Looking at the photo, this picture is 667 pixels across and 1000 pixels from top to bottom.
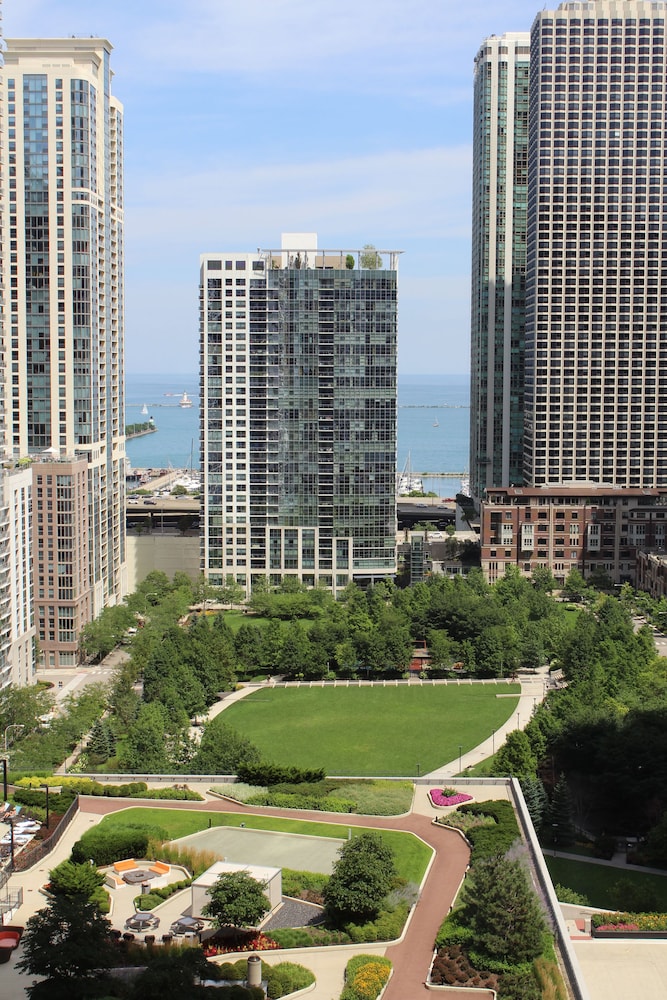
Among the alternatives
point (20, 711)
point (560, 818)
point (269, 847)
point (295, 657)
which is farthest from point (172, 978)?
point (295, 657)

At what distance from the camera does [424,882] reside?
4166 cm

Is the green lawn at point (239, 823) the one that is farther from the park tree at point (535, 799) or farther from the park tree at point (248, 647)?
the park tree at point (248, 647)

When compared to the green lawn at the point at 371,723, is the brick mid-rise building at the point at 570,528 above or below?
above

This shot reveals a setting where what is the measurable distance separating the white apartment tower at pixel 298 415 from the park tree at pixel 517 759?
46512mm

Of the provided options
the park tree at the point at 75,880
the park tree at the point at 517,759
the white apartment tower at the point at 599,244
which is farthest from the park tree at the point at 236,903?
the white apartment tower at the point at 599,244

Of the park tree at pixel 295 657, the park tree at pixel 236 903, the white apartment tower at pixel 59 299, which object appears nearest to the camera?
the park tree at pixel 236 903

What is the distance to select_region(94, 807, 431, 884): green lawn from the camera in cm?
4497

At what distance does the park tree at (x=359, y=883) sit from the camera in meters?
38.3

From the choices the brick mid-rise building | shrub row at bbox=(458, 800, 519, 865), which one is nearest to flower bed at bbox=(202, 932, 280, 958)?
shrub row at bbox=(458, 800, 519, 865)

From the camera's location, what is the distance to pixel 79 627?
85.1m

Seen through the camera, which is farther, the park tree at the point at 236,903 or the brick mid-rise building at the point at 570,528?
the brick mid-rise building at the point at 570,528

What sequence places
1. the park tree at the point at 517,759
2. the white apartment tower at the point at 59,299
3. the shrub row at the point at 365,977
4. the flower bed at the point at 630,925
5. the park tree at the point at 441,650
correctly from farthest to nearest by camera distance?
the white apartment tower at the point at 59,299, the park tree at the point at 441,650, the park tree at the point at 517,759, the flower bed at the point at 630,925, the shrub row at the point at 365,977

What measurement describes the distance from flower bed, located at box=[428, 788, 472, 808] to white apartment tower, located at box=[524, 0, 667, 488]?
213 ft

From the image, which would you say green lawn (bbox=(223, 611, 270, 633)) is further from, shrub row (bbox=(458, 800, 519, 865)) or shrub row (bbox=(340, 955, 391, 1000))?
shrub row (bbox=(340, 955, 391, 1000))
